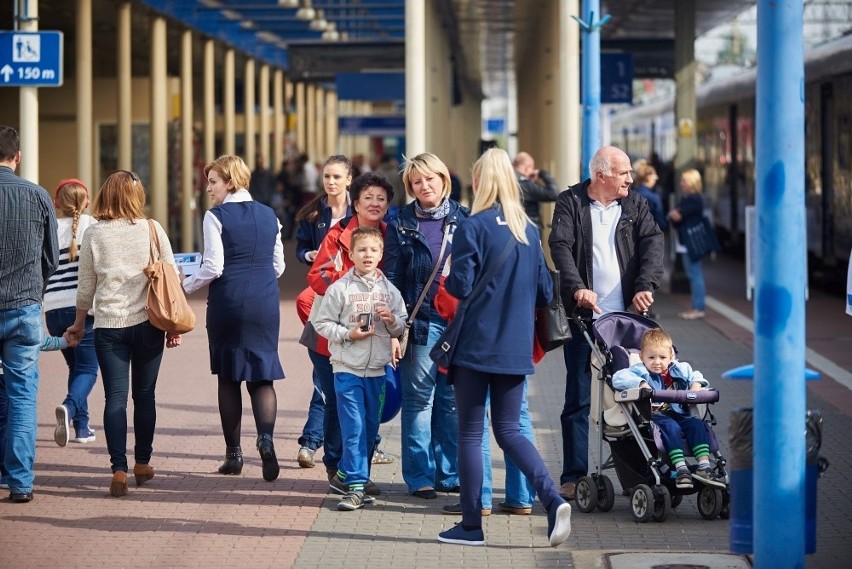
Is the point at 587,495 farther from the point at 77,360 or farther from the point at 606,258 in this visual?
the point at 77,360

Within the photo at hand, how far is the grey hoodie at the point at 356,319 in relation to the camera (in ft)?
26.3

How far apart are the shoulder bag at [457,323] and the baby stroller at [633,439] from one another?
1071 millimetres

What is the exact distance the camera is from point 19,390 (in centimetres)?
830

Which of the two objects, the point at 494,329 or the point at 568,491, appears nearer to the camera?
the point at 494,329

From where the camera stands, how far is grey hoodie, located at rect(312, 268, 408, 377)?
26.3ft

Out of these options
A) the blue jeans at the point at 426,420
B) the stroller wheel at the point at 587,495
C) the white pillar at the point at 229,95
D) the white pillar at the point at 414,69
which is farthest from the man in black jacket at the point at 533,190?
the white pillar at the point at 229,95

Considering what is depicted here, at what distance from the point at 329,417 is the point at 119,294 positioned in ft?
4.22

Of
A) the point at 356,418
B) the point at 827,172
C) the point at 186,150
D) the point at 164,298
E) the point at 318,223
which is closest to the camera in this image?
the point at 356,418

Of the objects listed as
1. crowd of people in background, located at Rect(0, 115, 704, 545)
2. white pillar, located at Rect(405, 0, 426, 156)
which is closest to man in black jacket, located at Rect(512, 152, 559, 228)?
white pillar, located at Rect(405, 0, 426, 156)

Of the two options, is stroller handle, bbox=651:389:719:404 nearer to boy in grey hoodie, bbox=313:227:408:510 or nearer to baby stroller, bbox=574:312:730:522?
baby stroller, bbox=574:312:730:522

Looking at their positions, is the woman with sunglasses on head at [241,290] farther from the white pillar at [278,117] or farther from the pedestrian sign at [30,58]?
the white pillar at [278,117]

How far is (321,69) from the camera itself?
31.7 m

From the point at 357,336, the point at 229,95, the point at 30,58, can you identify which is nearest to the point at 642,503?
the point at 357,336

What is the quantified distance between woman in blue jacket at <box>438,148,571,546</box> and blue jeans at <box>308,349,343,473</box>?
5.08 feet
